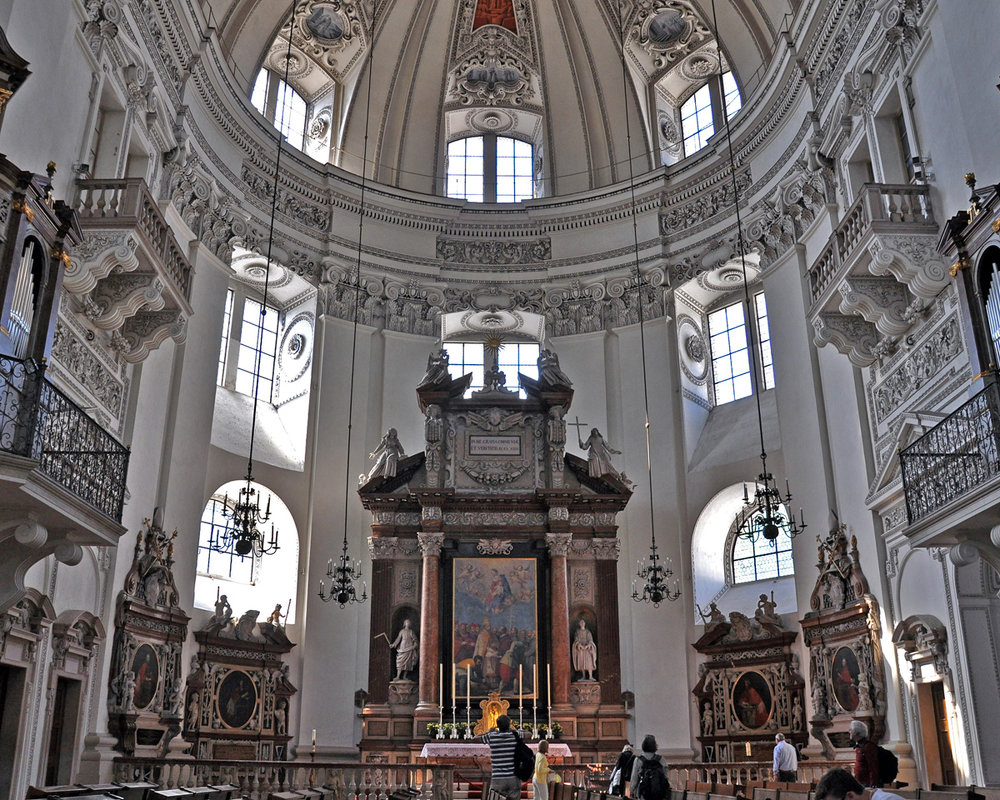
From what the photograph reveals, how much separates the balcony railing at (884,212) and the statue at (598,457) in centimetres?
630

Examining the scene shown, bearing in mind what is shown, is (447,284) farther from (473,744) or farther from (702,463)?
(473,744)

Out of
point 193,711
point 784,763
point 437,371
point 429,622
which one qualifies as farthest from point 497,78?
point 784,763

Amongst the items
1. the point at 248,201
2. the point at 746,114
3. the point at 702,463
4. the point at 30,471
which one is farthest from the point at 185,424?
the point at 746,114

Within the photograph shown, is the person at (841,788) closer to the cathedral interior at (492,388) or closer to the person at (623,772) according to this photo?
the cathedral interior at (492,388)

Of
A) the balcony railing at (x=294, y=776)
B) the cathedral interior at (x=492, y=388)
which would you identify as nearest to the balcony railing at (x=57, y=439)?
the cathedral interior at (x=492, y=388)

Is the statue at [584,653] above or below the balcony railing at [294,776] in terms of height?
above

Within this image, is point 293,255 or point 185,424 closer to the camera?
point 185,424

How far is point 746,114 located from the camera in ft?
64.2

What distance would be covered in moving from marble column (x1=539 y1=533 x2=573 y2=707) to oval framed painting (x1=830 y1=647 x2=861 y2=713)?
15.0ft

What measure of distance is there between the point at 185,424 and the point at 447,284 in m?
7.39

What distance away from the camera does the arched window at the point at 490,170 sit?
77.3ft

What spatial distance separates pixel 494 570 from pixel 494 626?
3.37ft

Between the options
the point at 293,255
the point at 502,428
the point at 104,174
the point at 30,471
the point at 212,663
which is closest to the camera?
the point at 30,471

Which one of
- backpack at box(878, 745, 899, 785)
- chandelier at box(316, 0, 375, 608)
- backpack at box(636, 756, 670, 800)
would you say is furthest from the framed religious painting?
backpack at box(878, 745, 899, 785)
